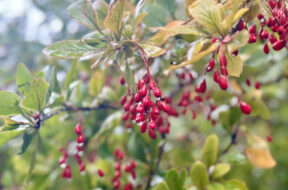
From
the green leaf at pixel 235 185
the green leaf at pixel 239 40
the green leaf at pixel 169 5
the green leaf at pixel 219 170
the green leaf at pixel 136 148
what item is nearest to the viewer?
the green leaf at pixel 239 40

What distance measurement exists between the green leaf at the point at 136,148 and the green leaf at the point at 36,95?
70cm

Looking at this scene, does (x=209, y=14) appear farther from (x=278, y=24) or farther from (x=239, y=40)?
(x=278, y=24)

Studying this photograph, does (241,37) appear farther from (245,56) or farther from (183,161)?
(183,161)

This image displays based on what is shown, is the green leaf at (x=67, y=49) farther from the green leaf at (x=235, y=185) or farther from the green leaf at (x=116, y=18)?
the green leaf at (x=235, y=185)

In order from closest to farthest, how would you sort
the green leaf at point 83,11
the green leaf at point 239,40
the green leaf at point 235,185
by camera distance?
the green leaf at point 239,40 < the green leaf at point 83,11 < the green leaf at point 235,185

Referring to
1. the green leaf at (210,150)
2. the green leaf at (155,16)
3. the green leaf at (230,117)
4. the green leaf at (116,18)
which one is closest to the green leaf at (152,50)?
the green leaf at (116,18)

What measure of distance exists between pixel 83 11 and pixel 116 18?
17cm

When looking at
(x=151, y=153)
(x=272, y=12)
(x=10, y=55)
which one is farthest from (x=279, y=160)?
(x=10, y=55)

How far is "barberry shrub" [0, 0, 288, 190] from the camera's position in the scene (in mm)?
1049

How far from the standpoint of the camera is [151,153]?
5.67ft

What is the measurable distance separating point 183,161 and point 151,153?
0.72 ft

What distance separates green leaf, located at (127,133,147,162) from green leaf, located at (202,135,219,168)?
0.43 m

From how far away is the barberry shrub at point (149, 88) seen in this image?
1049mm

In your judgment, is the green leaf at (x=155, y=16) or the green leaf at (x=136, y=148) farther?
the green leaf at (x=136, y=148)
